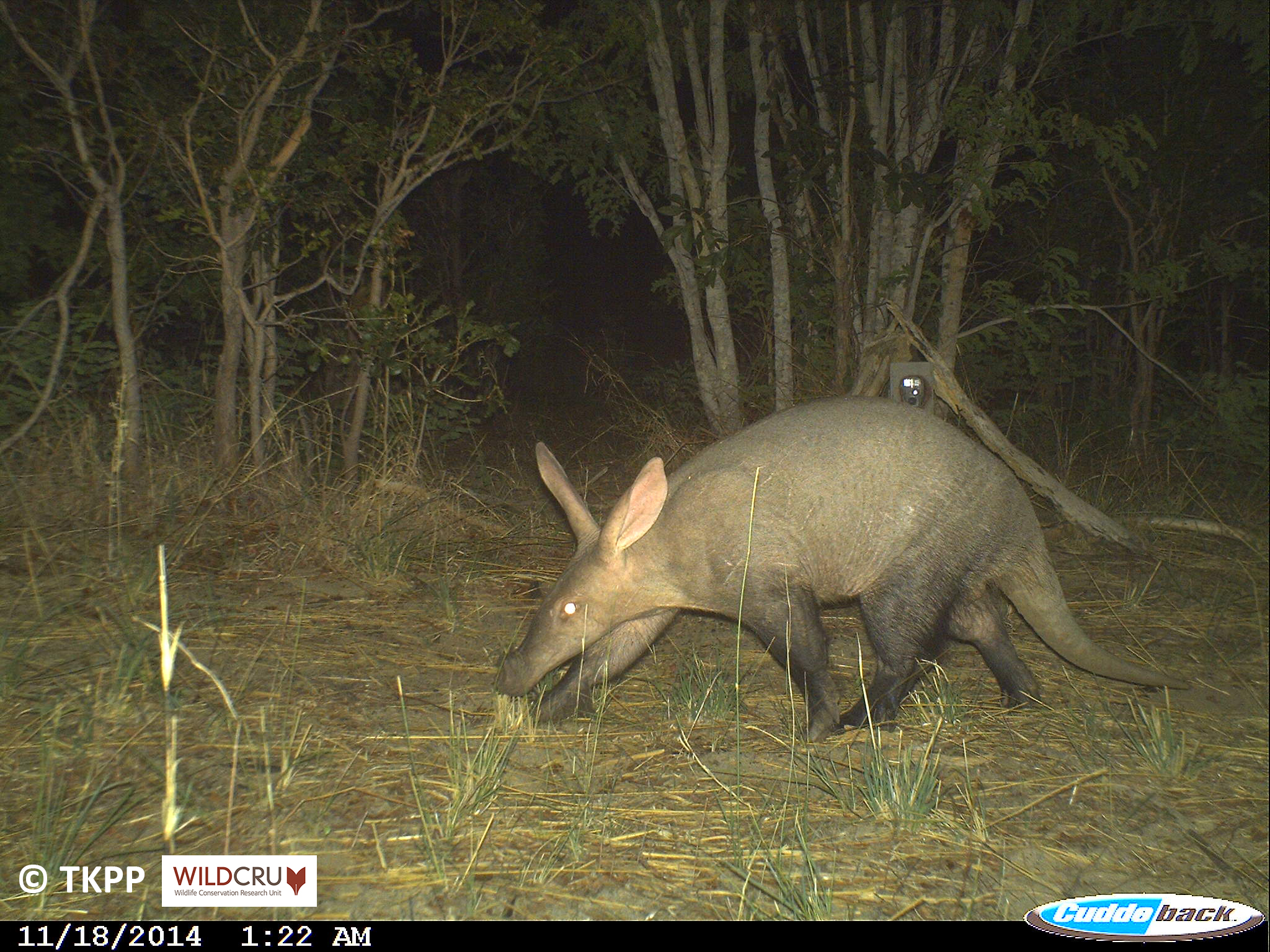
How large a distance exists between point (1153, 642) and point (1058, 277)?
3.68 metres

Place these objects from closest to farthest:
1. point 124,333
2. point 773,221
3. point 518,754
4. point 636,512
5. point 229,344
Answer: point 518,754 < point 636,512 < point 124,333 < point 229,344 < point 773,221

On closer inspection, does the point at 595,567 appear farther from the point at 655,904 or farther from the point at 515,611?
the point at 655,904

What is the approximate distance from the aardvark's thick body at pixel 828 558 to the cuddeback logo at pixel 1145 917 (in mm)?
1340

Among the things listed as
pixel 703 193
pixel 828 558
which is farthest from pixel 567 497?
pixel 703 193

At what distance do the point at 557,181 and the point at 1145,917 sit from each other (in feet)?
23.1

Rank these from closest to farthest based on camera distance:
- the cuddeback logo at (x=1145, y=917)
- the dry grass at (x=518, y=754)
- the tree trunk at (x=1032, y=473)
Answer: the cuddeback logo at (x=1145, y=917), the dry grass at (x=518, y=754), the tree trunk at (x=1032, y=473)

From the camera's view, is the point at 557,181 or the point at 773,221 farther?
the point at 557,181

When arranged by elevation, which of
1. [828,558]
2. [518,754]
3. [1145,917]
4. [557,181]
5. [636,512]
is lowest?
[1145,917]

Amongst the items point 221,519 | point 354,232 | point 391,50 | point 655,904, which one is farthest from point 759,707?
point 391,50

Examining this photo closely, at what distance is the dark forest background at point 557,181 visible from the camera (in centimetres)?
548

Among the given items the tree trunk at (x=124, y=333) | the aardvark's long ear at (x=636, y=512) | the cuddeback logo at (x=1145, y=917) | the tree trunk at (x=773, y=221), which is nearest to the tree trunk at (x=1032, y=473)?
the tree trunk at (x=773, y=221)

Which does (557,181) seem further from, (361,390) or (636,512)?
(636,512)

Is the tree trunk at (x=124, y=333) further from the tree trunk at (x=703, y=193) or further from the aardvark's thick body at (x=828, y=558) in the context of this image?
the tree trunk at (x=703, y=193)

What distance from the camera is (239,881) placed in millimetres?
2178
